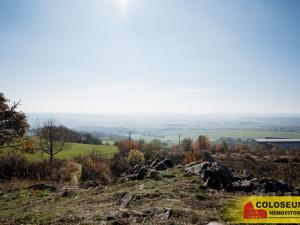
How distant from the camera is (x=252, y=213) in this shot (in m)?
7.39

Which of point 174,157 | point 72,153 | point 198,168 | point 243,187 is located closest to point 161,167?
point 198,168

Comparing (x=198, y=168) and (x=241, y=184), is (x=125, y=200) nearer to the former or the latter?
(x=241, y=184)

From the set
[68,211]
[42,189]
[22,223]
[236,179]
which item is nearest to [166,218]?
[68,211]

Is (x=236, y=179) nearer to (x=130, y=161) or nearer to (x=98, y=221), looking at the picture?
(x=98, y=221)

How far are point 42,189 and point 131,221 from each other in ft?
25.7

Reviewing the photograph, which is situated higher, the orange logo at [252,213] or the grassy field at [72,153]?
the orange logo at [252,213]

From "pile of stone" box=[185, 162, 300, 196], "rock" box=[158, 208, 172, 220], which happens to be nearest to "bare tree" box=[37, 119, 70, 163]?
"pile of stone" box=[185, 162, 300, 196]

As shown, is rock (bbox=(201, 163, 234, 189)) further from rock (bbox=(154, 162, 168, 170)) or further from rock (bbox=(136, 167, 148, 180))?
rock (bbox=(154, 162, 168, 170))

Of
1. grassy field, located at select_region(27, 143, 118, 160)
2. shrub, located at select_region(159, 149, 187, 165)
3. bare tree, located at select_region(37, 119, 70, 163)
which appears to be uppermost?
bare tree, located at select_region(37, 119, 70, 163)

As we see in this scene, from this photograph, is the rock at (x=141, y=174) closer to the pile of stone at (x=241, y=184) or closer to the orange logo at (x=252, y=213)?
the pile of stone at (x=241, y=184)

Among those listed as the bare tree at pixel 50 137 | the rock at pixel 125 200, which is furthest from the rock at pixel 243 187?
the bare tree at pixel 50 137

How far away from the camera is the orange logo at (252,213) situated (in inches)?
282

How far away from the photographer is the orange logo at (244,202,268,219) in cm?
717

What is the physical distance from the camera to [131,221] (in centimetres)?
715
